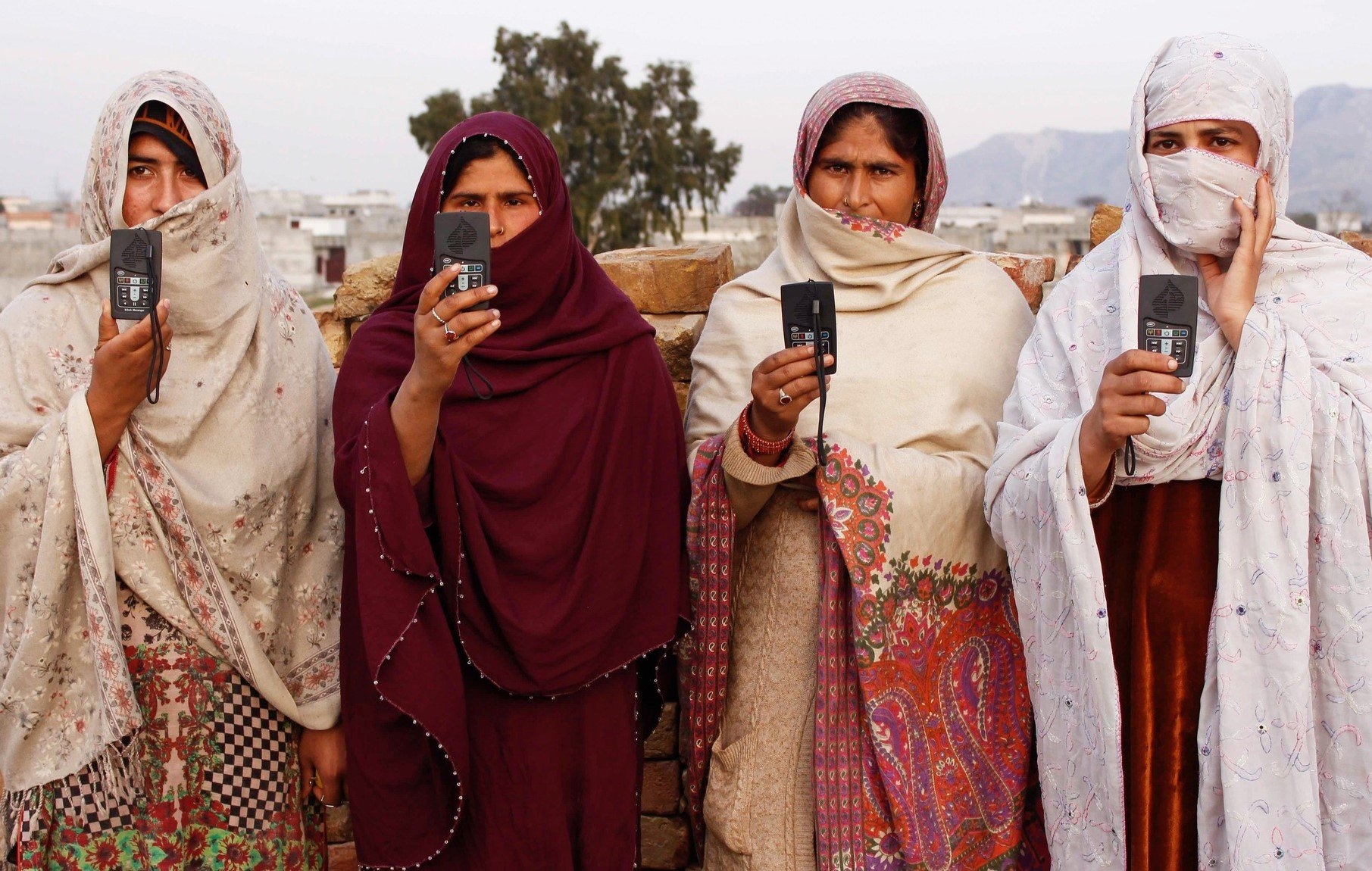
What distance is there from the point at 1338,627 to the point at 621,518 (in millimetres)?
1218

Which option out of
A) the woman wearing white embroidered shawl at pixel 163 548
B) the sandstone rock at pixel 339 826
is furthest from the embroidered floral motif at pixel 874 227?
the sandstone rock at pixel 339 826

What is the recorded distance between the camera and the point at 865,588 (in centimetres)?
220

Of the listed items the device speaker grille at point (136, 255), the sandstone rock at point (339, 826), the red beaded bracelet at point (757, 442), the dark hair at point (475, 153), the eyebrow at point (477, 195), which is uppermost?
the dark hair at point (475, 153)

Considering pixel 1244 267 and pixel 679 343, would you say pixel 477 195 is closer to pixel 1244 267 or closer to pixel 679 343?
pixel 679 343

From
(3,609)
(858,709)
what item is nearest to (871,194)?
(858,709)

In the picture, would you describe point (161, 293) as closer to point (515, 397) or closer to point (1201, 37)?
point (515, 397)

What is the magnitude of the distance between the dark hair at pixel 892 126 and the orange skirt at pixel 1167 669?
0.90 meters

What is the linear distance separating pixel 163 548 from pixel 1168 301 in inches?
71.7

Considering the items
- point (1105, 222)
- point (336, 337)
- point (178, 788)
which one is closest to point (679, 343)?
point (336, 337)

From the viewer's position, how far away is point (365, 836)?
7.17 ft

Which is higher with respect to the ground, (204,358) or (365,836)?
(204,358)

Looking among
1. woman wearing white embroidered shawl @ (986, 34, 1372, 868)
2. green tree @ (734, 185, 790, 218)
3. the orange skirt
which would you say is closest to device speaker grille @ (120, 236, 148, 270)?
woman wearing white embroidered shawl @ (986, 34, 1372, 868)

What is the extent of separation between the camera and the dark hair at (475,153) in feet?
7.32

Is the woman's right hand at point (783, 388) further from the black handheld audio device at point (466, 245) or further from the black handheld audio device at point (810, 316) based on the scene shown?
the black handheld audio device at point (466, 245)
